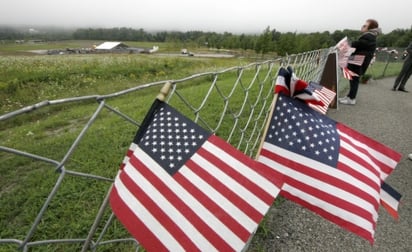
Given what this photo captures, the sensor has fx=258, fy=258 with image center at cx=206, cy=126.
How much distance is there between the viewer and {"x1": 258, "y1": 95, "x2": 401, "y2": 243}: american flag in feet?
4.09

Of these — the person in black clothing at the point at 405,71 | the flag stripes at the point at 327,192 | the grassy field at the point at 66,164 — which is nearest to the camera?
the flag stripes at the point at 327,192

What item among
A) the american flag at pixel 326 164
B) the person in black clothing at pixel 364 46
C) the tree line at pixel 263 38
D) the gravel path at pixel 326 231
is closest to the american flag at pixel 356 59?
the person in black clothing at pixel 364 46

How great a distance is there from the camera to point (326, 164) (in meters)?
1.32

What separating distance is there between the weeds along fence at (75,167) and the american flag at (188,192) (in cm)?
17

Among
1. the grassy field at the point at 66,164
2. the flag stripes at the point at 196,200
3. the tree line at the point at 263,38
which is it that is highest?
the flag stripes at the point at 196,200

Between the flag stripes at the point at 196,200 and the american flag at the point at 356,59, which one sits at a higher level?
the flag stripes at the point at 196,200

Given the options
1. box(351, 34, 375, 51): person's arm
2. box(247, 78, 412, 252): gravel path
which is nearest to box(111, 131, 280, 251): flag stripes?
box(247, 78, 412, 252): gravel path

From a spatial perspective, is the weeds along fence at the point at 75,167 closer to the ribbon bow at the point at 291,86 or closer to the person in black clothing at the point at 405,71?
the ribbon bow at the point at 291,86

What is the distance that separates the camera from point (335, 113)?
537cm

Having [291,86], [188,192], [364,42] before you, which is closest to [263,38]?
[364,42]

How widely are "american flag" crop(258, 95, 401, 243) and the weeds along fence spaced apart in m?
0.50

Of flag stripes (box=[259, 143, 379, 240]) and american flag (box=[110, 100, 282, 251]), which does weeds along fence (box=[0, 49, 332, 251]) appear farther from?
flag stripes (box=[259, 143, 379, 240])

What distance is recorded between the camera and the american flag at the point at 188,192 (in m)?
0.93

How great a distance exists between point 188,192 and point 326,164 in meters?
0.77
